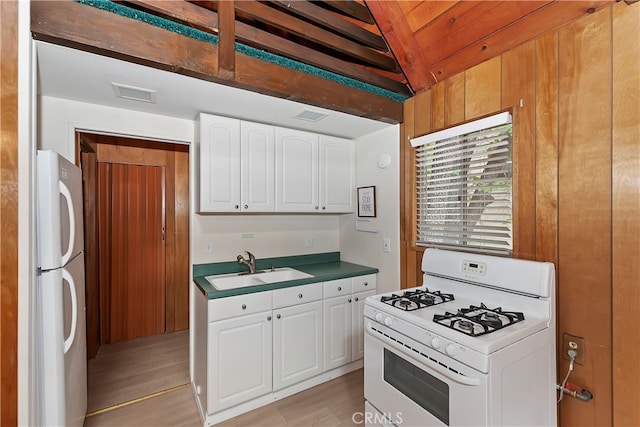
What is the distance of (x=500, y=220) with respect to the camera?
1.78 m

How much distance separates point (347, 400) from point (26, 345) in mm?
1940

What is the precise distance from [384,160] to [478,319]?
152 centimetres

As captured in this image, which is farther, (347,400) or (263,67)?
(347,400)

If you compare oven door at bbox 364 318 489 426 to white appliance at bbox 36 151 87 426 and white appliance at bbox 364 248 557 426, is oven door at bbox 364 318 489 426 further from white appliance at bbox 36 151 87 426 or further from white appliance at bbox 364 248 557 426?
white appliance at bbox 36 151 87 426

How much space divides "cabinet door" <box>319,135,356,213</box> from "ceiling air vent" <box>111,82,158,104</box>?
137 centimetres

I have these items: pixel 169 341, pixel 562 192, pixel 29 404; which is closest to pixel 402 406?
pixel 562 192

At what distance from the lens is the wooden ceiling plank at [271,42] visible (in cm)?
147

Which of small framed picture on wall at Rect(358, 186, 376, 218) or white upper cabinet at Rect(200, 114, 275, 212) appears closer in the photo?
white upper cabinet at Rect(200, 114, 275, 212)

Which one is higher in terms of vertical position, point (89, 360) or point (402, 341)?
point (402, 341)

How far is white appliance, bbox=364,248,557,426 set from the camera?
3.99ft

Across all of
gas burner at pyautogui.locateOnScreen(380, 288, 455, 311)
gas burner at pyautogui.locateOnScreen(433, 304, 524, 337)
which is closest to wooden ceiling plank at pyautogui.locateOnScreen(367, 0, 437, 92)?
gas burner at pyautogui.locateOnScreen(380, 288, 455, 311)

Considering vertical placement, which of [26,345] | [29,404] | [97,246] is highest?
[97,246]

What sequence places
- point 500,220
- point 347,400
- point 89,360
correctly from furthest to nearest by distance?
point 89,360 < point 347,400 < point 500,220

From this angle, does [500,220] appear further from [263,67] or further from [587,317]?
[263,67]
